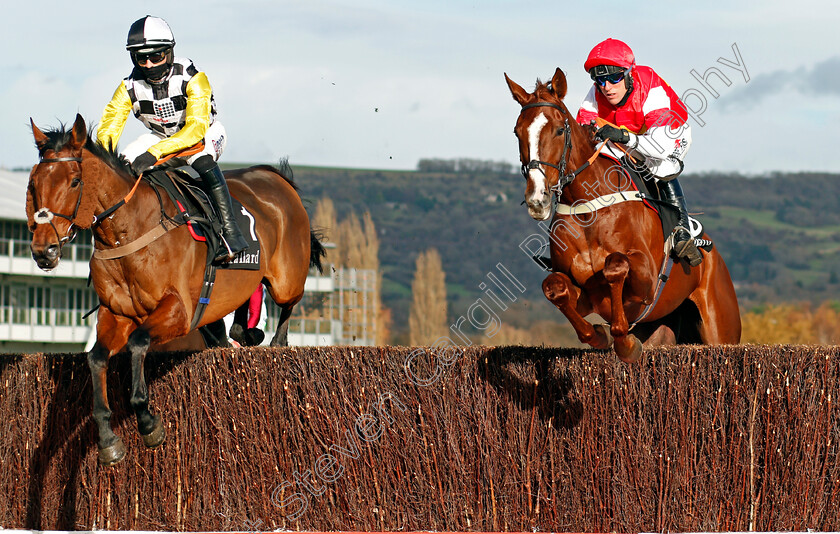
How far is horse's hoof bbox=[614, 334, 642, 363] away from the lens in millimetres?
5848

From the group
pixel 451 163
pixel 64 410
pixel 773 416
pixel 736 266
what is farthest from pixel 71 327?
pixel 451 163

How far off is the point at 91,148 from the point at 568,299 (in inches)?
117

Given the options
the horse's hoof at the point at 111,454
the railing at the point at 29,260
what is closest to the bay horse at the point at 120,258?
the horse's hoof at the point at 111,454

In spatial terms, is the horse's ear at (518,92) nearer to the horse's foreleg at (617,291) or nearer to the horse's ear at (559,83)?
the horse's ear at (559,83)

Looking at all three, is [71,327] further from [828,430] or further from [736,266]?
[736,266]

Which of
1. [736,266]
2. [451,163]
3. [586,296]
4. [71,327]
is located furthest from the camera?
[451,163]

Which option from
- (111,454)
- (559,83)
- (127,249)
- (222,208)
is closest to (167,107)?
(222,208)

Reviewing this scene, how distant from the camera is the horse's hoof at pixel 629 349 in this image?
5.85 meters

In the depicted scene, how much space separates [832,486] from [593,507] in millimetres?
1428

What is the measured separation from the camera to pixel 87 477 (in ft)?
22.7

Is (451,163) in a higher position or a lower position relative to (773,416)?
higher

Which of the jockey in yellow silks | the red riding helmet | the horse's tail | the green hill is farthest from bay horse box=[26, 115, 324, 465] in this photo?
the green hill

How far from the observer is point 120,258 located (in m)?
6.25

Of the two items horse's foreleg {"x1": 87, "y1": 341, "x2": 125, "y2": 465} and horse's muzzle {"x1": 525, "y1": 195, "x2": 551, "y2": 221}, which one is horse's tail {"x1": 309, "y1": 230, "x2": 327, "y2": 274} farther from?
horse's muzzle {"x1": 525, "y1": 195, "x2": 551, "y2": 221}
